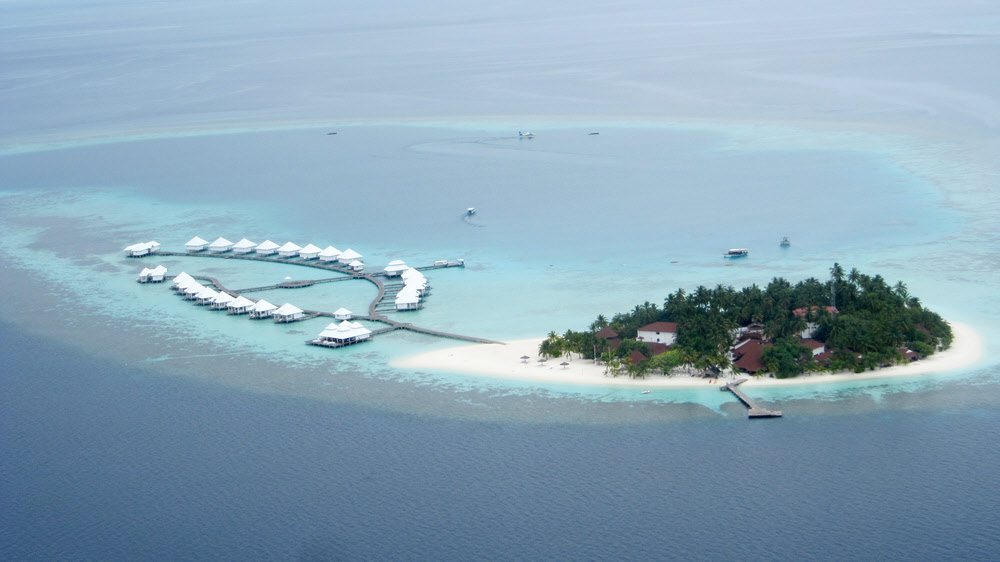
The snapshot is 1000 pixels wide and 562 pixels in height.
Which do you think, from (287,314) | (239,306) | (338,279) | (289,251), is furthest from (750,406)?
(289,251)

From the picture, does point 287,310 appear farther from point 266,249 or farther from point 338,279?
point 266,249

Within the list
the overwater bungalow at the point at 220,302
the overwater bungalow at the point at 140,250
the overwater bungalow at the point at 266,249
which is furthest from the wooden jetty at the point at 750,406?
the overwater bungalow at the point at 140,250

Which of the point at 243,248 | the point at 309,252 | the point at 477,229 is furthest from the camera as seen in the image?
the point at 477,229

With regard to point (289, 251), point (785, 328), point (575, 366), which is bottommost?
point (575, 366)

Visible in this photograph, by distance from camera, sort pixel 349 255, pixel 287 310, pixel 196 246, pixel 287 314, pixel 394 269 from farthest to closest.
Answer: pixel 196 246
pixel 349 255
pixel 394 269
pixel 287 310
pixel 287 314

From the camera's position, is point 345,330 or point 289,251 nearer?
point 345,330

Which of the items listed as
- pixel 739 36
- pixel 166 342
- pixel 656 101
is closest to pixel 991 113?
pixel 656 101

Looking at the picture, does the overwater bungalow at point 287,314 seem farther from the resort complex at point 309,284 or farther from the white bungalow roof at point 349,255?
the white bungalow roof at point 349,255

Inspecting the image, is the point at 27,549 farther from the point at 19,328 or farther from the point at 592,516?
the point at 19,328
